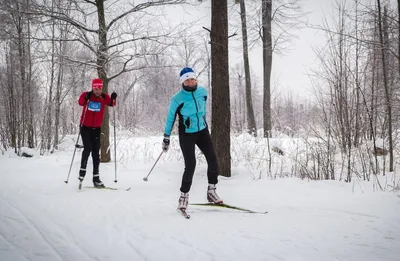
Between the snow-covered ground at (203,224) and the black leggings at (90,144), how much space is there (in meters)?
0.62

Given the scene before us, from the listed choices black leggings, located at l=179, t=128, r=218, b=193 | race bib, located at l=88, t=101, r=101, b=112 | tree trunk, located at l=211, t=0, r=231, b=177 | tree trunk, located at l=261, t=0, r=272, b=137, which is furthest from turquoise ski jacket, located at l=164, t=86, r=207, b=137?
tree trunk, located at l=261, t=0, r=272, b=137

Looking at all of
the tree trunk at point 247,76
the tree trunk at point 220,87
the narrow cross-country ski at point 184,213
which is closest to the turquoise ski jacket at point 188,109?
the narrow cross-country ski at point 184,213

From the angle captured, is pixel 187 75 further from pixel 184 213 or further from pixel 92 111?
pixel 92 111

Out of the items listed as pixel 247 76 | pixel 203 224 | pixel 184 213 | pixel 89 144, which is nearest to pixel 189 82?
pixel 184 213

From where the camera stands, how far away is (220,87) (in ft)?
21.4

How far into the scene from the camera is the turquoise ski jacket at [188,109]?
4.13 metres

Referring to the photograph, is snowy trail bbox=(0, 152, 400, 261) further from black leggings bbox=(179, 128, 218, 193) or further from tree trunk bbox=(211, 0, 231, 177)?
tree trunk bbox=(211, 0, 231, 177)

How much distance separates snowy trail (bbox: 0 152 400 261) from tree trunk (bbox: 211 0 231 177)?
3.21 ft

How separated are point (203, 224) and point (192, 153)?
107cm

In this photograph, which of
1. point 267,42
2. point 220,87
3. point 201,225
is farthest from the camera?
point 267,42

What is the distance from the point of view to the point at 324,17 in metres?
6.66

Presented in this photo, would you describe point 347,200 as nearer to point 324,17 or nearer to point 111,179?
point 324,17

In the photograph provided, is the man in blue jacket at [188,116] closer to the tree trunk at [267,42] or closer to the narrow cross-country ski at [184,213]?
the narrow cross-country ski at [184,213]

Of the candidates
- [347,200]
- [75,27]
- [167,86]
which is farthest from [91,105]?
[167,86]
